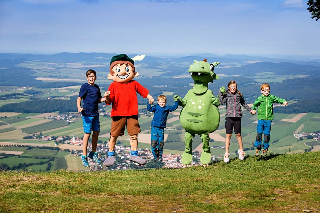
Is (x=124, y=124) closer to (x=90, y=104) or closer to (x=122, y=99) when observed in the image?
(x=122, y=99)

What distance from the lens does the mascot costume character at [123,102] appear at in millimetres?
9383

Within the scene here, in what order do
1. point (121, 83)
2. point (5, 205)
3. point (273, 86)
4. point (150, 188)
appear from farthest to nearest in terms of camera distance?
point (273, 86) → point (121, 83) → point (150, 188) → point (5, 205)

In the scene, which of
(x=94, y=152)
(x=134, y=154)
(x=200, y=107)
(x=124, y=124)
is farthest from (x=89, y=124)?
(x=200, y=107)

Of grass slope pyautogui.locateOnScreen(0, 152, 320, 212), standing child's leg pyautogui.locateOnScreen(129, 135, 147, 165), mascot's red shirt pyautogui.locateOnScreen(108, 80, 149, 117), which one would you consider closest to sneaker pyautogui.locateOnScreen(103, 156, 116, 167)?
standing child's leg pyautogui.locateOnScreen(129, 135, 147, 165)

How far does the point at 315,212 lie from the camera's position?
5.64 m

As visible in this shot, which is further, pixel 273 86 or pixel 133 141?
pixel 273 86

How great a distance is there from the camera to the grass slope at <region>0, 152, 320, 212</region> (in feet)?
19.6

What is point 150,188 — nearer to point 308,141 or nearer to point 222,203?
point 222,203

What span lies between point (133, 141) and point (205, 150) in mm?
2027

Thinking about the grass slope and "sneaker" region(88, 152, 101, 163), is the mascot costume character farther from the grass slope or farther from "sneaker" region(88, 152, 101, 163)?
the grass slope

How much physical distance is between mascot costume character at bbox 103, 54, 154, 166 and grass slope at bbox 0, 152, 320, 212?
0.85 m

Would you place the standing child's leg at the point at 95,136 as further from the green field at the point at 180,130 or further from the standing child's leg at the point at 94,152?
the green field at the point at 180,130

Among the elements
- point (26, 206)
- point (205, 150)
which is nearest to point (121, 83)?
point (205, 150)

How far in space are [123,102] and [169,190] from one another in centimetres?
312
